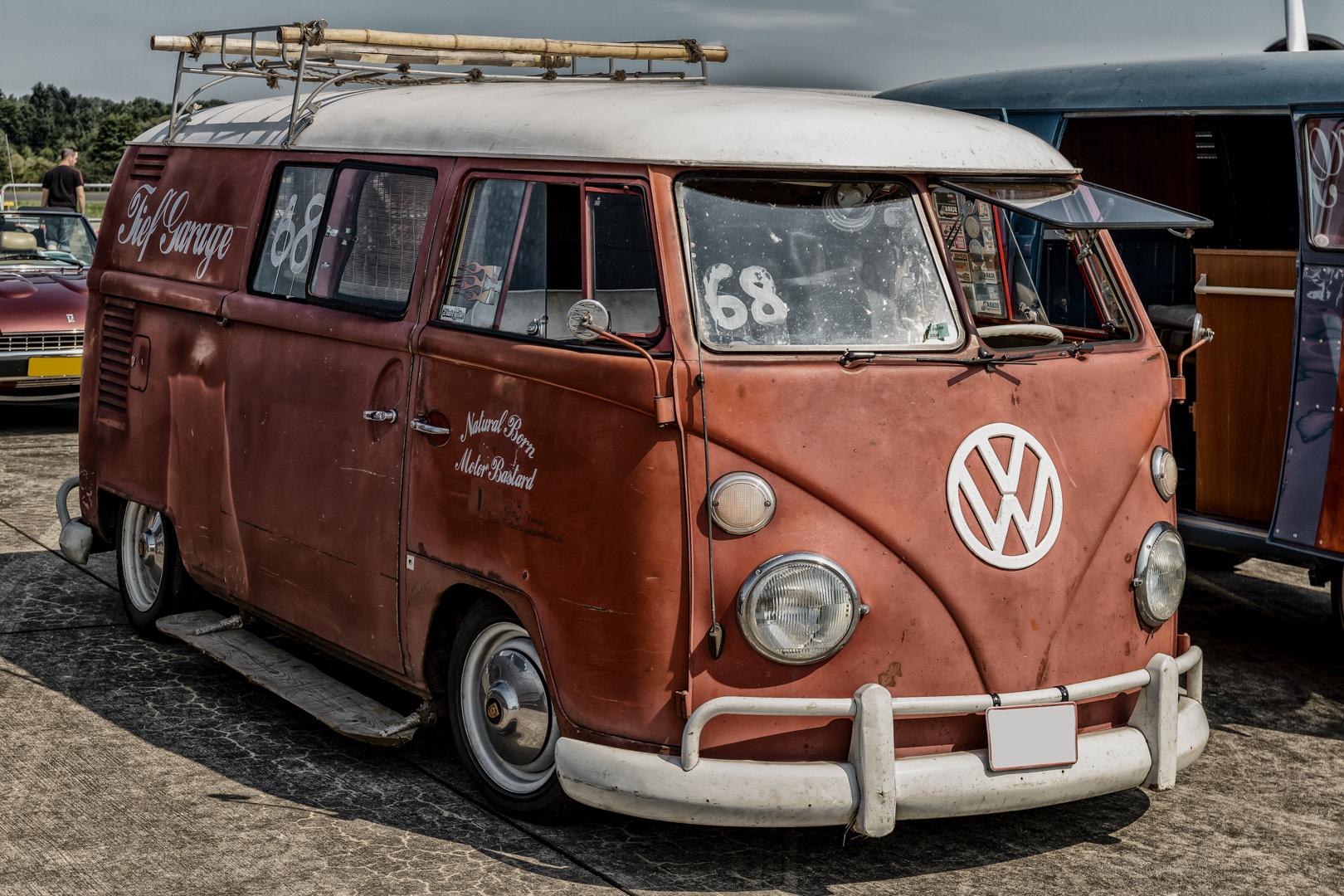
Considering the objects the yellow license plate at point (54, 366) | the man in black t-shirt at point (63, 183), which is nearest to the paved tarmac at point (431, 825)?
the yellow license plate at point (54, 366)

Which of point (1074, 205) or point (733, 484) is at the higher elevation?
point (1074, 205)

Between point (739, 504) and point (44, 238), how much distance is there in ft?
34.8

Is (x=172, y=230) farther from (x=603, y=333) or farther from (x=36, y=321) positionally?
(x=36, y=321)

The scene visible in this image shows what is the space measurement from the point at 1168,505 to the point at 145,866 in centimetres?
317

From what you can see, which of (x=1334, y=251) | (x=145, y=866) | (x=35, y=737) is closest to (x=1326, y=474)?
(x=1334, y=251)

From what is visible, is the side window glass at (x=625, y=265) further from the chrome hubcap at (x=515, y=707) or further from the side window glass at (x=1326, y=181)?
the side window glass at (x=1326, y=181)

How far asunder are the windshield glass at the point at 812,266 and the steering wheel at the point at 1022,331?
417mm

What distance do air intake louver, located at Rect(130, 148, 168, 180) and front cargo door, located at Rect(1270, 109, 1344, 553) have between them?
15.9 feet

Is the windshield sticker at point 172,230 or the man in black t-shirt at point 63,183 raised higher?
the man in black t-shirt at point 63,183

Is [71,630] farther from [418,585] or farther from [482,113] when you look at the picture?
[482,113]

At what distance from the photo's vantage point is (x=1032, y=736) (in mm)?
3996

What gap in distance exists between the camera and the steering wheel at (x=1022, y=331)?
4.61 meters

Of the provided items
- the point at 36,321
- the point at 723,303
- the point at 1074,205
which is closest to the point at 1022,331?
the point at 1074,205

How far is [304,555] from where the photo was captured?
520 cm
